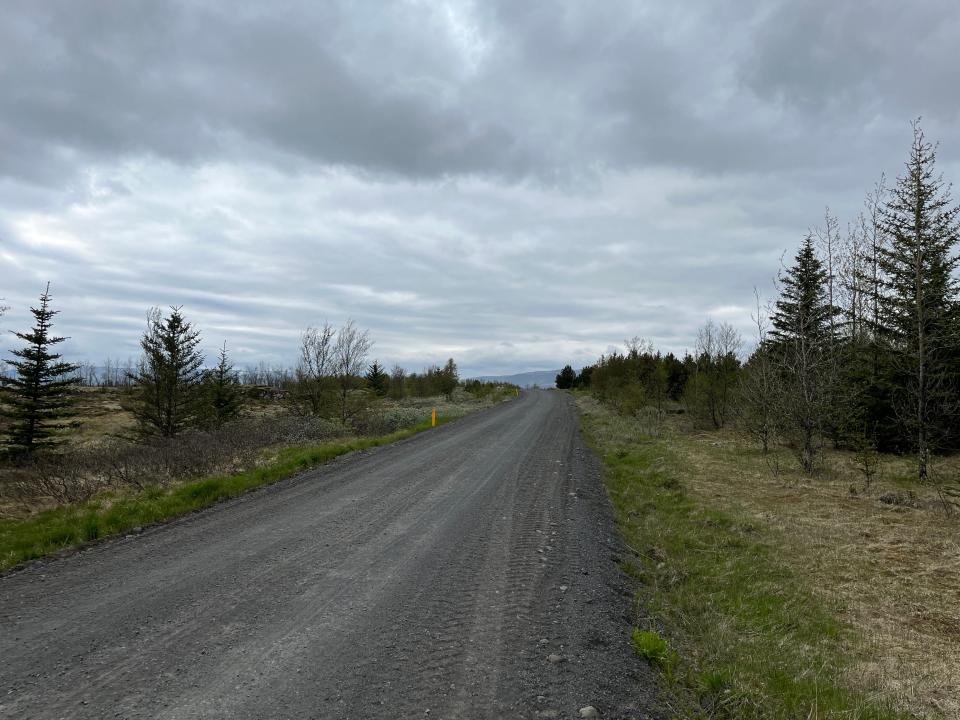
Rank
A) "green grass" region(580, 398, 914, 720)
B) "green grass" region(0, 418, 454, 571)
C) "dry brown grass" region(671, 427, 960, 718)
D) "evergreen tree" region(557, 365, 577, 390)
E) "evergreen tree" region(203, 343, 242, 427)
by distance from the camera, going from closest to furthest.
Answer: "green grass" region(580, 398, 914, 720) → "dry brown grass" region(671, 427, 960, 718) → "green grass" region(0, 418, 454, 571) → "evergreen tree" region(203, 343, 242, 427) → "evergreen tree" region(557, 365, 577, 390)

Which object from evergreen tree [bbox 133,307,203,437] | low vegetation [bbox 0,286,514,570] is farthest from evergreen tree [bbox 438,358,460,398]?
evergreen tree [bbox 133,307,203,437]

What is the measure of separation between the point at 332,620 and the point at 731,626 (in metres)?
3.99

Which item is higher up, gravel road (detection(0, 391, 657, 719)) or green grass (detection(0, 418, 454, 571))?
gravel road (detection(0, 391, 657, 719))

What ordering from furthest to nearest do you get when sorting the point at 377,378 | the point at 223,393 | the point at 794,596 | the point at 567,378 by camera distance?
the point at 567,378
the point at 377,378
the point at 223,393
the point at 794,596

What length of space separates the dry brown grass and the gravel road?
2.37 meters

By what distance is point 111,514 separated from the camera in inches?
320

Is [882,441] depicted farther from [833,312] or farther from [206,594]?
[206,594]

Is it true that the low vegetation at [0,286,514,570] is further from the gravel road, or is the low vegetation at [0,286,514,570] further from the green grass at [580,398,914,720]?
the green grass at [580,398,914,720]

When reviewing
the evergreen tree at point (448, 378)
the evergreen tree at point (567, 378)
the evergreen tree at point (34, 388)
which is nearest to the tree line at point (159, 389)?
the evergreen tree at point (34, 388)

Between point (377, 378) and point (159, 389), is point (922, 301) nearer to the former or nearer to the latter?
point (159, 389)

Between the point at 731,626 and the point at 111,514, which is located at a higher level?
the point at 111,514

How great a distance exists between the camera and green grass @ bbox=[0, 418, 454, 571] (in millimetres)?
6863

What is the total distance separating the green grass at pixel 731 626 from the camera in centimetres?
370

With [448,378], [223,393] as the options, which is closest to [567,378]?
[448,378]
